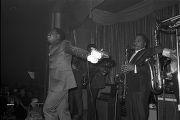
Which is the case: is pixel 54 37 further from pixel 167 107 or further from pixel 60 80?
pixel 167 107

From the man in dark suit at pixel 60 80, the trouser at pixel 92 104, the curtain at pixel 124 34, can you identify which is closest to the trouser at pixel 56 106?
the man in dark suit at pixel 60 80

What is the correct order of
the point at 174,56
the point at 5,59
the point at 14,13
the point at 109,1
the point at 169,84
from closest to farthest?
1. the point at 174,56
2. the point at 169,84
3. the point at 109,1
4. the point at 14,13
5. the point at 5,59

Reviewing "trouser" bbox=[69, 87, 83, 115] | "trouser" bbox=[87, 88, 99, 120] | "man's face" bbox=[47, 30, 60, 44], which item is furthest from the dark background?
"man's face" bbox=[47, 30, 60, 44]

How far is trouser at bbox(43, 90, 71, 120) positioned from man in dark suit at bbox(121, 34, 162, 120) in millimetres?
991

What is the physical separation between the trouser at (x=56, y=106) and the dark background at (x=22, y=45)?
5.04 m

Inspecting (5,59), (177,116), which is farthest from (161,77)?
(5,59)

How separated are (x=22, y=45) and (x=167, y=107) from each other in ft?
24.0

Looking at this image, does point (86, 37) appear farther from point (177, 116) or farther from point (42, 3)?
point (177, 116)

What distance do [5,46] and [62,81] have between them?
7.04m

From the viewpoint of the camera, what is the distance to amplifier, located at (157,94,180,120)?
3578mm

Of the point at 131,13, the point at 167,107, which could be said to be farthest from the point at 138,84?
the point at 131,13

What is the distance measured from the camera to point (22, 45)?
956cm

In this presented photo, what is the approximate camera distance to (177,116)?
350 cm

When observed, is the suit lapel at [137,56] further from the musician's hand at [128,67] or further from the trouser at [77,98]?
the trouser at [77,98]
